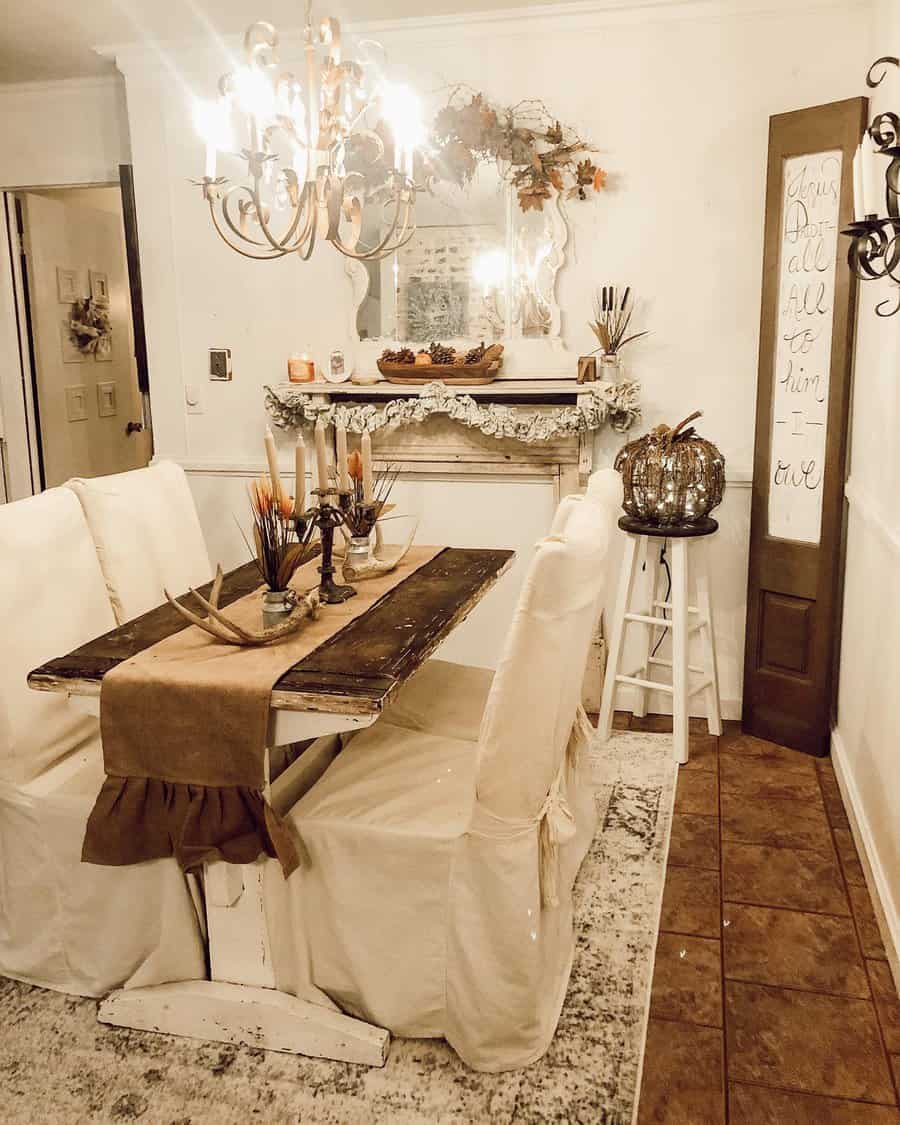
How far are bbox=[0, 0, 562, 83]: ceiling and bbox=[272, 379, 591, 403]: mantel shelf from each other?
1.26 m

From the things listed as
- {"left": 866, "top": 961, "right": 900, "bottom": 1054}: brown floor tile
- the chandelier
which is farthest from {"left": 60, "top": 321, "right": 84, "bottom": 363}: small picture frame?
{"left": 866, "top": 961, "right": 900, "bottom": 1054}: brown floor tile

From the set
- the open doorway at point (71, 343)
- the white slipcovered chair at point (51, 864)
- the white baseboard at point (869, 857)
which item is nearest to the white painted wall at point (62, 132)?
the open doorway at point (71, 343)

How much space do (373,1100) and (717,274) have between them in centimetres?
275

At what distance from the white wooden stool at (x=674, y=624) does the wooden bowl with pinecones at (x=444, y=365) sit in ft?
2.41

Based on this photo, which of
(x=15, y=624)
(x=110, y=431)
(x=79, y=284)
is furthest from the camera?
(x=110, y=431)

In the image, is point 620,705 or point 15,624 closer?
point 15,624

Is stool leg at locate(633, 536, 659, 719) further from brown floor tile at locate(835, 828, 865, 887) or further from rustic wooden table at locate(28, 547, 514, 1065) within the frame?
rustic wooden table at locate(28, 547, 514, 1065)

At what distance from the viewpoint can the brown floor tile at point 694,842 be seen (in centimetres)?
263

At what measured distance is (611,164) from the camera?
339 centimetres

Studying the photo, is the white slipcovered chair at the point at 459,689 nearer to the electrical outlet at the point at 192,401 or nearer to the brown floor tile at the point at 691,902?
the brown floor tile at the point at 691,902

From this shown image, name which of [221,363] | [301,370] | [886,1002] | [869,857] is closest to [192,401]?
[221,363]

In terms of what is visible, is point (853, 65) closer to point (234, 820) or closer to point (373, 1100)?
point (234, 820)

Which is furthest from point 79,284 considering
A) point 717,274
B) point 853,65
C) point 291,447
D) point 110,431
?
point 853,65

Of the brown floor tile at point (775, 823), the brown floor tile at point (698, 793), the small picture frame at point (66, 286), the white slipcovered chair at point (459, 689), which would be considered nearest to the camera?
the white slipcovered chair at point (459, 689)
